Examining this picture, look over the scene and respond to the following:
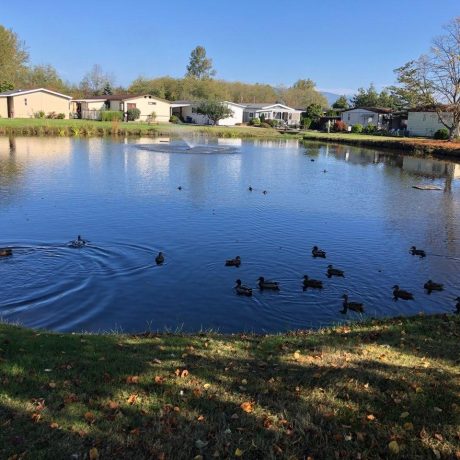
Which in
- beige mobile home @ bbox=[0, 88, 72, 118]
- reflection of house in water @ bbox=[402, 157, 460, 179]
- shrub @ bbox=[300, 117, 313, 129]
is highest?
beige mobile home @ bbox=[0, 88, 72, 118]

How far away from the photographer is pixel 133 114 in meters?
86.9

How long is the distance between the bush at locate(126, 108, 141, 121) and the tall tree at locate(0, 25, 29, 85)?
2227cm

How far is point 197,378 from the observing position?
6.11m

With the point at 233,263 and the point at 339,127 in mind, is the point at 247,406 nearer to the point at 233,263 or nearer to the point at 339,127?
the point at 233,263

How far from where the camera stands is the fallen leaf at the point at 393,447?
15.5 ft

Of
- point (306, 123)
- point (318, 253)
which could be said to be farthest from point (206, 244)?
point (306, 123)

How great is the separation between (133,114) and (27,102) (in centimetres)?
1707

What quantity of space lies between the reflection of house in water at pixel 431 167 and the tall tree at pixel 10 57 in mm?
72300

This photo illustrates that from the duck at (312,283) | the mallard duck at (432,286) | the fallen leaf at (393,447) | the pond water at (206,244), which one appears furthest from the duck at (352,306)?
the fallen leaf at (393,447)

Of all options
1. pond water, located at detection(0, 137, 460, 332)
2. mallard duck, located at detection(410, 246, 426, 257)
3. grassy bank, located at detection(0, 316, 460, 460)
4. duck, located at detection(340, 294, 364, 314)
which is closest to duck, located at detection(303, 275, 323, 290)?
pond water, located at detection(0, 137, 460, 332)

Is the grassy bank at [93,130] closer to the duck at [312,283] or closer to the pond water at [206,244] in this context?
the pond water at [206,244]

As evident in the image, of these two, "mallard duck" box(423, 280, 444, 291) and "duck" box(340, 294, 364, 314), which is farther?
"mallard duck" box(423, 280, 444, 291)

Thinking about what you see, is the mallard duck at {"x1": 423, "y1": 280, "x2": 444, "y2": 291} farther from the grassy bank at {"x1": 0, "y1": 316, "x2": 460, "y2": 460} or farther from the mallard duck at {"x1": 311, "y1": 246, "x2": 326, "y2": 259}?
the grassy bank at {"x1": 0, "y1": 316, "x2": 460, "y2": 460}

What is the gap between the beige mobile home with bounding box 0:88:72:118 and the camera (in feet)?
258
